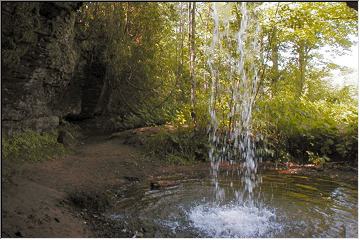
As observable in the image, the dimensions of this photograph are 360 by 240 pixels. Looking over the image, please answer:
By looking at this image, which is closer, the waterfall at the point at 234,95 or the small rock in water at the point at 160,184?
the small rock in water at the point at 160,184

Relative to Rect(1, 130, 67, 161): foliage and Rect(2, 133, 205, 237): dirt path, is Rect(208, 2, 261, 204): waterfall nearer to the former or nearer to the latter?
Rect(2, 133, 205, 237): dirt path

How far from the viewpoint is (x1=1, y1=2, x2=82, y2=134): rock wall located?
6754 millimetres

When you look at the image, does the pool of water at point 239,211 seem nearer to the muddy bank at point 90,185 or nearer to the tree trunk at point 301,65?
the muddy bank at point 90,185

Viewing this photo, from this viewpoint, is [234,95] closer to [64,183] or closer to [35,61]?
[35,61]

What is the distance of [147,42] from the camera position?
11531 mm

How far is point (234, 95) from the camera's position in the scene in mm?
9523

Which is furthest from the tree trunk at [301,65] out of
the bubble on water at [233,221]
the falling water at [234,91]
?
the bubble on water at [233,221]

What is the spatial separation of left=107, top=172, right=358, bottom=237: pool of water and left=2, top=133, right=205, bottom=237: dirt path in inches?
25.3

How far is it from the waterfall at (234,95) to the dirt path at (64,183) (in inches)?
82.1

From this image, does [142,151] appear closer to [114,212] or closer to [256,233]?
[114,212]

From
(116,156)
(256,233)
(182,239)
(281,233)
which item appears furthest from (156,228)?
(116,156)

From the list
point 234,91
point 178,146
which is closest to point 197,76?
point 234,91

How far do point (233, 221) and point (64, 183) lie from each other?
3023 mm

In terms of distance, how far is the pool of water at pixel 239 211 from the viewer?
14.2 ft
